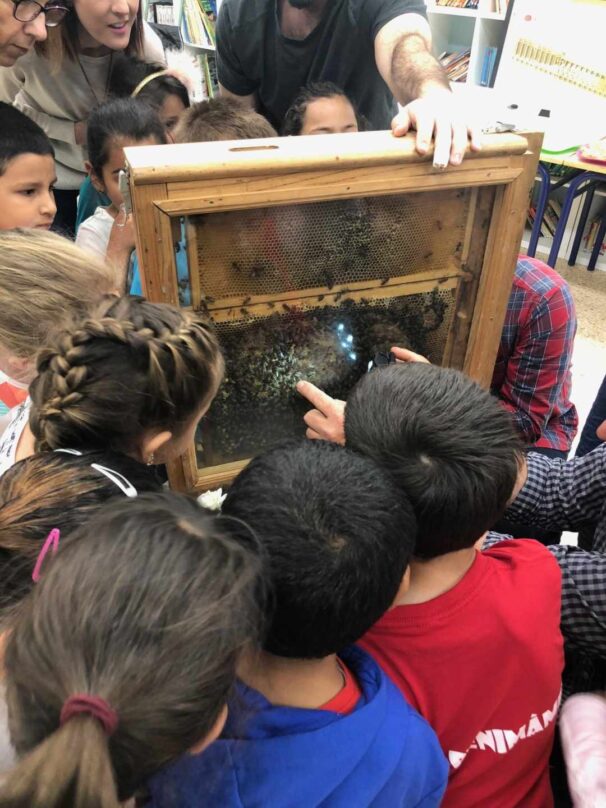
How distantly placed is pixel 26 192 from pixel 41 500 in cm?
127

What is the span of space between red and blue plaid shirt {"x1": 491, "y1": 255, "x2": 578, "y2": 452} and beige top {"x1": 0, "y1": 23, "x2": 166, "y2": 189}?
5.07 ft

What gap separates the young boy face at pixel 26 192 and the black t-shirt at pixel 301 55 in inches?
30.8

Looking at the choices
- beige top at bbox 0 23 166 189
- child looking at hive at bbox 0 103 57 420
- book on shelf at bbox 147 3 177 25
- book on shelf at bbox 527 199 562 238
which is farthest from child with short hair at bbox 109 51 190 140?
book on shelf at bbox 147 3 177 25

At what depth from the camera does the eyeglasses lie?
5.29ft

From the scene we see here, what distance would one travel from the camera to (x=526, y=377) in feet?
5.17

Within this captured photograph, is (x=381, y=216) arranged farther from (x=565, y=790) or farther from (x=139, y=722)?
(x=565, y=790)

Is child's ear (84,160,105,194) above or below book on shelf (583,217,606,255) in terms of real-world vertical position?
above

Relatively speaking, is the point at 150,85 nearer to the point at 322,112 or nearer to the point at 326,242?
the point at 322,112

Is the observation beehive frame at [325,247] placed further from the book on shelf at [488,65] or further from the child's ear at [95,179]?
the book on shelf at [488,65]

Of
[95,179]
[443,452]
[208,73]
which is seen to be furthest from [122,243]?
[208,73]

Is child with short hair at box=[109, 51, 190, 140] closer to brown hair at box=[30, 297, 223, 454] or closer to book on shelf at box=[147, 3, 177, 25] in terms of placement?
brown hair at box=[30, 297, 223, 454]

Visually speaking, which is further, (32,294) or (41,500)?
(32,294)

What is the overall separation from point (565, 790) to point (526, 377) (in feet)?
3.05

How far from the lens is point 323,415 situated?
1.19 meters
